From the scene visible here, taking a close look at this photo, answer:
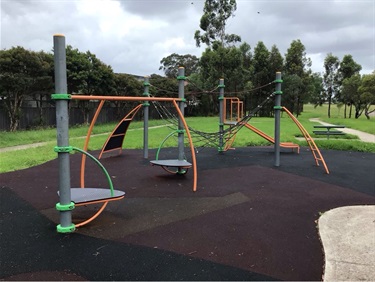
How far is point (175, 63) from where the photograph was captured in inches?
2181

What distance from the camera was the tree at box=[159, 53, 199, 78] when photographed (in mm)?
53375

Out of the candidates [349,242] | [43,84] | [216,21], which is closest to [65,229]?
[349,242]

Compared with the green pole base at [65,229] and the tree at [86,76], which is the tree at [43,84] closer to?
the tree at [86,76]

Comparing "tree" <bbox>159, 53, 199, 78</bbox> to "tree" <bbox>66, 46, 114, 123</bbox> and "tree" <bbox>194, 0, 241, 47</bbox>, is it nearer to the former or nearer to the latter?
"tree" <bbox>194, 0, 241, 47</bbox>

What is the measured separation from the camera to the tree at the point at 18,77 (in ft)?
45.9

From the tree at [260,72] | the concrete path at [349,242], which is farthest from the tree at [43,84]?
the tree at [260,72]

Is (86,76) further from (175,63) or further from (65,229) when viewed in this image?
(175,63)

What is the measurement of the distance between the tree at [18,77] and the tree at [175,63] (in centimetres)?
3877

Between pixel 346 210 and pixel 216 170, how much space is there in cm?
289

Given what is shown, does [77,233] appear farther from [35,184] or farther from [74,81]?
[74,81]

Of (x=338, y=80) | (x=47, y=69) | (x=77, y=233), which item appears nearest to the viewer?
(x=77, y=233)

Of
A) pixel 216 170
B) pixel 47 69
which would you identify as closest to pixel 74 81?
pixel 47 69

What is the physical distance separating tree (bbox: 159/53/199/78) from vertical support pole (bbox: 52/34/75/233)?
5026cm

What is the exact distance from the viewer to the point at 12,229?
11.9 feet
